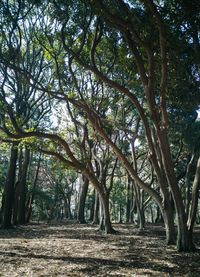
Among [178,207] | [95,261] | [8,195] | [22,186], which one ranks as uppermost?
[22,186]

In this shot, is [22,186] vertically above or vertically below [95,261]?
above

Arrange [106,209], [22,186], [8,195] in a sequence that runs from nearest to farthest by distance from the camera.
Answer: [106,209]
[8,195]
[22,186]

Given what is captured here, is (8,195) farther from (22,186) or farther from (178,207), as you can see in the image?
(178,207)

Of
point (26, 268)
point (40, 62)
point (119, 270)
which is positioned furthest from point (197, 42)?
point (40, 62)

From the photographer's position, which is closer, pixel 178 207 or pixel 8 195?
pixel 178 207

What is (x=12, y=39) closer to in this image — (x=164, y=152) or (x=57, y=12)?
(x=57, y=12)

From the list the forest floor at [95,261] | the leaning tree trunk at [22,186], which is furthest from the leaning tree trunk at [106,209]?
the leaning tree trunk at [22,186]

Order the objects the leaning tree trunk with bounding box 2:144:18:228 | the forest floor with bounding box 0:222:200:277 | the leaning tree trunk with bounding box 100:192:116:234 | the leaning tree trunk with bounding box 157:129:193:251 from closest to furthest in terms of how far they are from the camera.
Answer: the forest floor with bounding box 0:222:200:277 → the leaning tree trunk with bounding box 157:129:193:251 → the leaning tree trunk with bounding box 100:192:116:234 → the leaning tree trunk with bounding box 2:144:18:228

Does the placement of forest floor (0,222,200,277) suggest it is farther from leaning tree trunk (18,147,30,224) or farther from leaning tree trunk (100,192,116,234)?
leaning tree trunk (18,147,30,224)

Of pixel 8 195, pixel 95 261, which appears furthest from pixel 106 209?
pixel 95 261

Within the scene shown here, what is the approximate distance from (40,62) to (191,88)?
8211 millimetres

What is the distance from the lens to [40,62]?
16281mm

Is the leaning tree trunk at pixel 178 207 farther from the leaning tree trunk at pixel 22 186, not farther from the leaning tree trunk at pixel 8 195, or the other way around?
the leaning tree trunk at pixel 22 186

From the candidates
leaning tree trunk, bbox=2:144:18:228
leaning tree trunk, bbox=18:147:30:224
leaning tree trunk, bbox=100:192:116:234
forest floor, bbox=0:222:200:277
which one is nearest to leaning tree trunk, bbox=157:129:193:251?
forest floor, bbox=0:222:200:277
